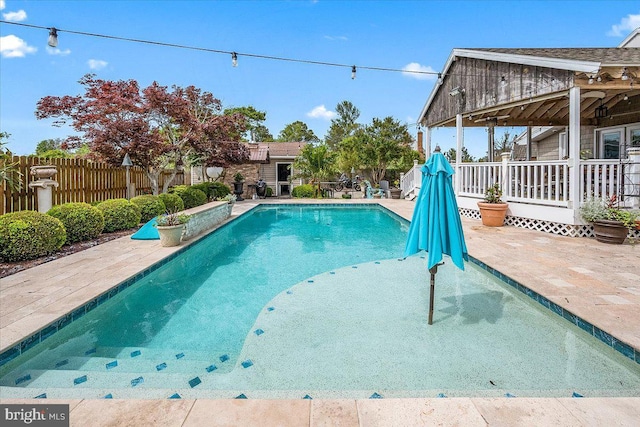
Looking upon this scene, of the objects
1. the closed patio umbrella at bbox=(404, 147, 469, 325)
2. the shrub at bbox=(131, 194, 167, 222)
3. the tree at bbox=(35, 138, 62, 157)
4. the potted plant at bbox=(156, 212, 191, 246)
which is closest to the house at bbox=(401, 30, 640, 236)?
the closed patio umbrella at bbox=(404, 147, 469, 325)

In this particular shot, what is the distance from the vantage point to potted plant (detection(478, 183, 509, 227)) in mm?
9023

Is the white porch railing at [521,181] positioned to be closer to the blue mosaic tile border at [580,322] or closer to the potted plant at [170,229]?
the blue mosaic tile border at [580,322]

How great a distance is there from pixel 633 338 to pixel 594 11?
17.3 metres

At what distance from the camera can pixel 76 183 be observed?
9695mm

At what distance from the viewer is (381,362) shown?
10.5ft

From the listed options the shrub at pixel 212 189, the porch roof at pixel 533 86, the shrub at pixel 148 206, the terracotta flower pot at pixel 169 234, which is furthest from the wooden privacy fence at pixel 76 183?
the porch roof at pixel 533 86

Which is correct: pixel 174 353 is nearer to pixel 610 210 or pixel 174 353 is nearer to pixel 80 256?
pixel 80 256

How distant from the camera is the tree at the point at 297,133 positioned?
47.9 m

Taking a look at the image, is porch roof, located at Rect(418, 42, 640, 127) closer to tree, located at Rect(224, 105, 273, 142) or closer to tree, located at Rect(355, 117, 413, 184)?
tree, located at Rect(355, 117, 413, 184)

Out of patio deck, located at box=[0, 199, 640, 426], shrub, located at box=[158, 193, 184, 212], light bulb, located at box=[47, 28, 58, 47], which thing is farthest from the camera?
shrub, located at box=[158, 193, 184, 212]

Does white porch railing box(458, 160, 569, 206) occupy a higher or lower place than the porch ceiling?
lower

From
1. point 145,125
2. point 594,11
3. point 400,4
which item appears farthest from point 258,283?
point 594,11

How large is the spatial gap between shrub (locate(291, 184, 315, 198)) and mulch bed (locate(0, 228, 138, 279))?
12.1m

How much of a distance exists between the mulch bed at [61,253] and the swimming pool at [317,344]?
6.52ft
